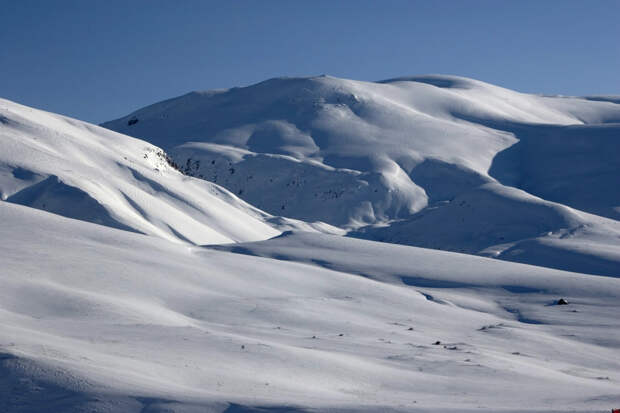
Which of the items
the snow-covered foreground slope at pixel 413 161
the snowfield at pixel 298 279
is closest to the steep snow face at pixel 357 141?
the snow-covered foreground slope at pixel 413 161

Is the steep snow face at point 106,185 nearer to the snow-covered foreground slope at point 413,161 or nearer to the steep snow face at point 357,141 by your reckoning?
the snow-covered foreground slope at point 413,161

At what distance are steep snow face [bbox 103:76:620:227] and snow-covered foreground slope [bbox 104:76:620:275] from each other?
0.11 metres

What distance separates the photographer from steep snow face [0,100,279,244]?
81.3 ft

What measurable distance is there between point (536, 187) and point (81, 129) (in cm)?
2723

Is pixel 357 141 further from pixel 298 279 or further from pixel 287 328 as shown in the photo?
pixel 287 328

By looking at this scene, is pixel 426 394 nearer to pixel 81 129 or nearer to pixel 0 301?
pixel 0 301

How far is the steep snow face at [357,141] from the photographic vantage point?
155 ft

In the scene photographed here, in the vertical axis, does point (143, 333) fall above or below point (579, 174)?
below

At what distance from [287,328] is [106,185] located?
14590 mm

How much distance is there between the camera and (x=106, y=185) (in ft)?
88.7

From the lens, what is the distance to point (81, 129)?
1373 inches

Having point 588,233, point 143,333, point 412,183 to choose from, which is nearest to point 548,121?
point 412,183

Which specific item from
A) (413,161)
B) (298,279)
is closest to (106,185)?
(298,279)

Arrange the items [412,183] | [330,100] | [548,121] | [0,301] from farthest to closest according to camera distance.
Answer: [548,121] < [330,100] < [412,183] < [0,301]
